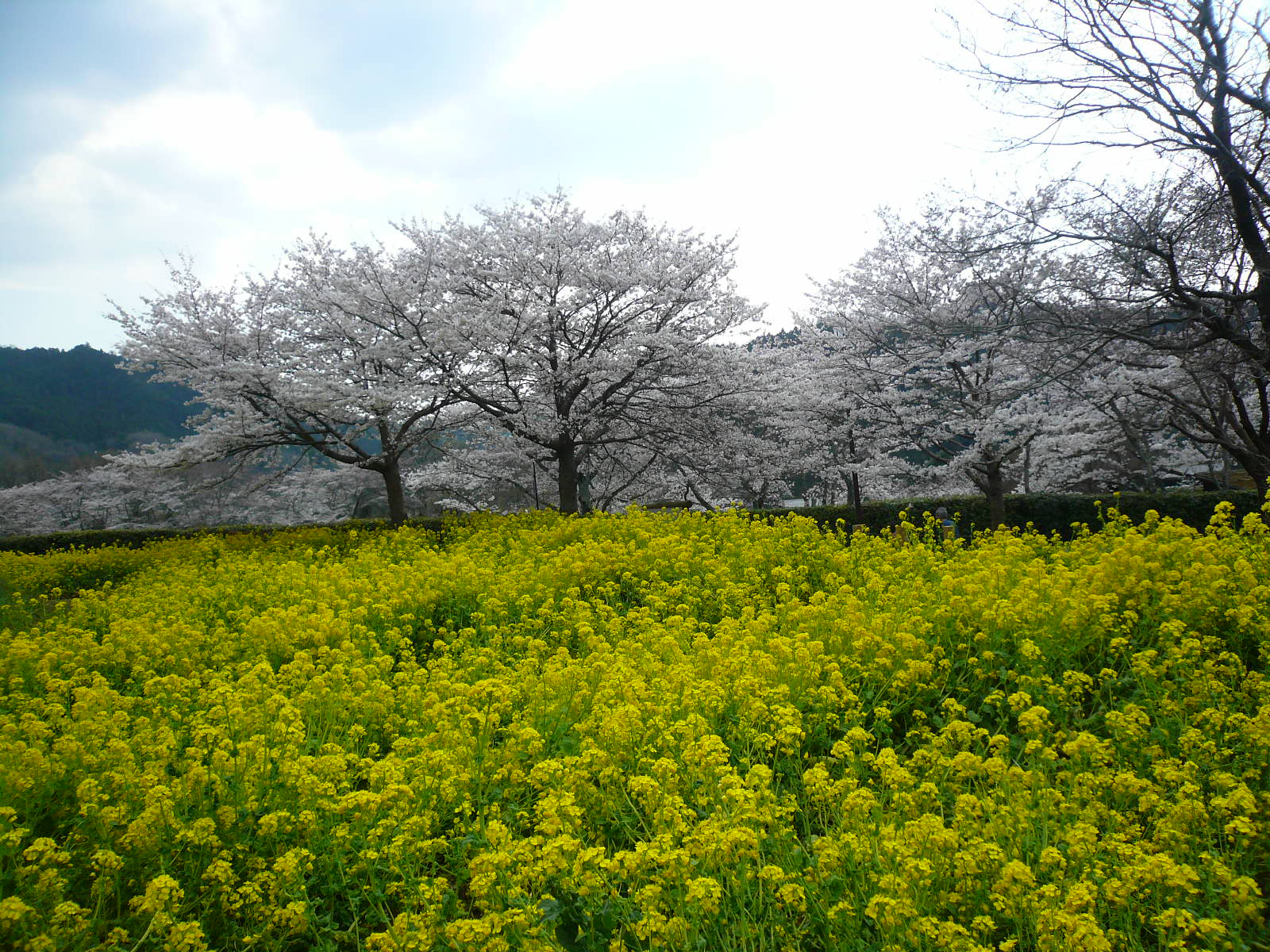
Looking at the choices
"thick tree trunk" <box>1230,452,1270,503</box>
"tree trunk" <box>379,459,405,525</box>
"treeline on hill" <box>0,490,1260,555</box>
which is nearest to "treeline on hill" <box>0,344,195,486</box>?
"treeline on hill" <box>0,490,1260,555</box>

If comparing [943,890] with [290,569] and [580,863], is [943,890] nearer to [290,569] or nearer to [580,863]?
[580,863]

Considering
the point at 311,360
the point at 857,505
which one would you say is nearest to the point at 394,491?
the point at 311,360

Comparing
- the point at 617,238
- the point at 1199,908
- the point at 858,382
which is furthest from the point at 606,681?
the point at 858,382

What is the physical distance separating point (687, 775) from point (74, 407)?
44922 mm

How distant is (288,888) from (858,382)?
51.6 feet

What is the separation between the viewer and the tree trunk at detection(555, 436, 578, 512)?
14.2 meters

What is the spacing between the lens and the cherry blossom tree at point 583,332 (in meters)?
13.3

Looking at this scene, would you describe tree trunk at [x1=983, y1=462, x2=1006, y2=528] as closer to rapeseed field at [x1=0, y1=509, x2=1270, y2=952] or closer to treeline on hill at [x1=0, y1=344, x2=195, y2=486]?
rapeseed field at [x1=0, y1=509, x2=1270, y2=952]

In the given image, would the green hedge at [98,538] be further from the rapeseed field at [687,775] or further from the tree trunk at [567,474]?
the rapeseed field at [687,775]

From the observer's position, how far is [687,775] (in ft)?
10.7

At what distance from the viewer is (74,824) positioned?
10.3 ft

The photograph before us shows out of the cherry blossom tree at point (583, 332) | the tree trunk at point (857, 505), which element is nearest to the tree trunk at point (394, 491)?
the cherry blossom tree at point (583, 332)

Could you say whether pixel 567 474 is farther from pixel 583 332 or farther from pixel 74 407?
pixel 74 407

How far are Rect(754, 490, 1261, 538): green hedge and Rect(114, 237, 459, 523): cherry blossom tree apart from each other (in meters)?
6.73
